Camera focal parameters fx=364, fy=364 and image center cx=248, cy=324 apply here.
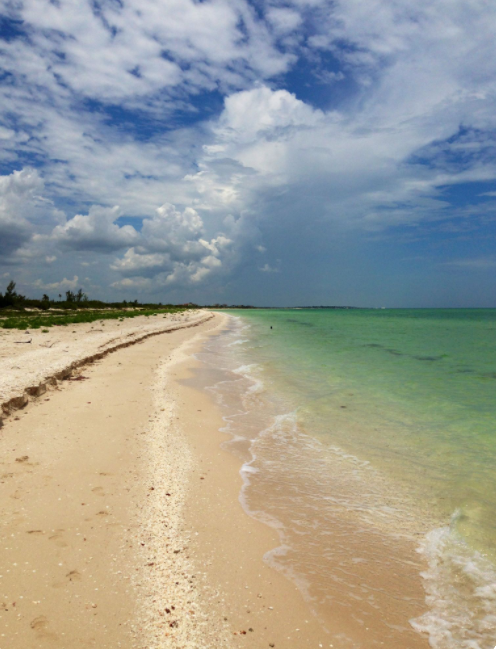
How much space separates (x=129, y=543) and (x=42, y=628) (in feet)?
3.31

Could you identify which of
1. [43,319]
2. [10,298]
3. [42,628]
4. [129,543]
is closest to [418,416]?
[129,543]

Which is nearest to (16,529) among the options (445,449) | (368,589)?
(368,589)

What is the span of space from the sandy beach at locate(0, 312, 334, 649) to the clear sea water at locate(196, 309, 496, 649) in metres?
0.42

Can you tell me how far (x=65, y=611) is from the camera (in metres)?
2.73

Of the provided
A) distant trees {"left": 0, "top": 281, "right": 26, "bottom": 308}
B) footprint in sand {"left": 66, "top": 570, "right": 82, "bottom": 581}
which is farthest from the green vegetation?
footprint in sand {"left": 66, "top": 570, "right": 82, "bottom": 581}

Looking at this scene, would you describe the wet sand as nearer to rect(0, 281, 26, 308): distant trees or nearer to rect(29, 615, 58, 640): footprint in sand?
rect(29, 615, 58, 640): footprint in sand

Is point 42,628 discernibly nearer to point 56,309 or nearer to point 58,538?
point 58,538

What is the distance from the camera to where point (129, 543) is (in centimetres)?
354

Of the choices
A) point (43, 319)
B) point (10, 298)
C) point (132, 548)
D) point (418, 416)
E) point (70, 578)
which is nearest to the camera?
point (70, 578)

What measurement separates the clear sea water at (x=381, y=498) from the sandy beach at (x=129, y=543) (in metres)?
0.42

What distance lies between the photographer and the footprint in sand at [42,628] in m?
2.52

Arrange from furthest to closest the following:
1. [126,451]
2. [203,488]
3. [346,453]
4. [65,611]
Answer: [346,453], [126,451], [203,488], [65,611]

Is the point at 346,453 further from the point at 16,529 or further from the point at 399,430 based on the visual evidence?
the point at 16,529

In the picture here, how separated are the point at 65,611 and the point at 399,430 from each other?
714 cm
